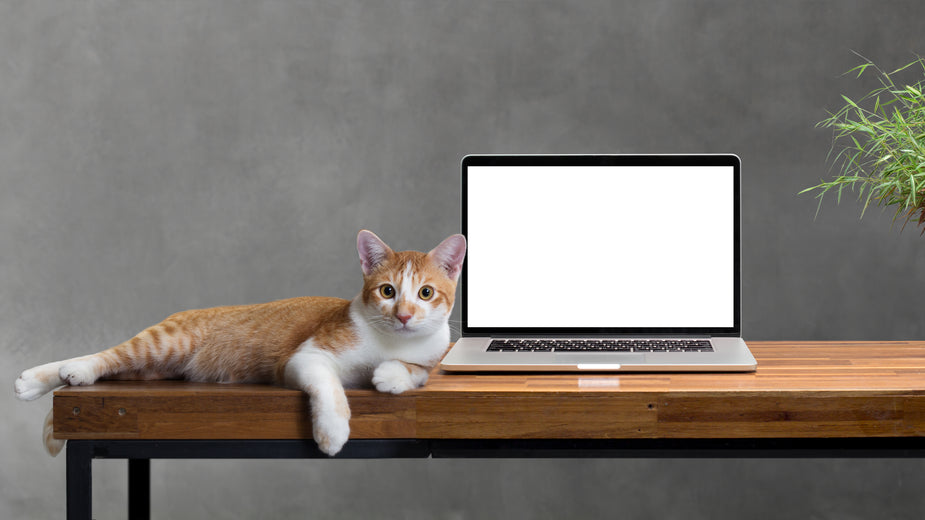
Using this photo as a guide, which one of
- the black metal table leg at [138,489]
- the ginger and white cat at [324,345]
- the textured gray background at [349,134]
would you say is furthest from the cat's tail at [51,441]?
the textured gray background at [349,134]

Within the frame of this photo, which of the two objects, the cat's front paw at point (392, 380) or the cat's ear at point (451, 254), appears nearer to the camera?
the cat's front paw at point (392, 380)

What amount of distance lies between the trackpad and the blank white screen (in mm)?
171

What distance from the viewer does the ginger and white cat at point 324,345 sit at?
47.6 inches

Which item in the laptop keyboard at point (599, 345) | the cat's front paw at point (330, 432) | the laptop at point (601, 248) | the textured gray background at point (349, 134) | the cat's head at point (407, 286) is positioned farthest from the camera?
the textured gray background at point (349, 134)

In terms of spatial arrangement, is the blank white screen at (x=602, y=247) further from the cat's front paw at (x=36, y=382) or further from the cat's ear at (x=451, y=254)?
the cat's front paw at (x=36, y=382)

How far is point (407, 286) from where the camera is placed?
127 centimetres

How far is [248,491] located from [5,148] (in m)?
1.23

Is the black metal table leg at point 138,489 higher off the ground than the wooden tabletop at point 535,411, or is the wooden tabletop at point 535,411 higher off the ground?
the wooden tabletop at point 535,411

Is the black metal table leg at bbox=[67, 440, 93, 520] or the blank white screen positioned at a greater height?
the blank white screen

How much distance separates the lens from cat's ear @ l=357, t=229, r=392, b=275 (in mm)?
1286

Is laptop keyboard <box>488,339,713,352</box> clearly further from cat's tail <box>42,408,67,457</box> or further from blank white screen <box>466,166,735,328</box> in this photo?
cat's tail <box>42,408,67,457</box>

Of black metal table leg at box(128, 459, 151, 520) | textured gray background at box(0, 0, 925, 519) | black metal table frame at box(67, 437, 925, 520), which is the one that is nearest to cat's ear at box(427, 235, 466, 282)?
black metal table frame at box(67, 437, 925, 520)

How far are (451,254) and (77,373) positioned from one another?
0.59m

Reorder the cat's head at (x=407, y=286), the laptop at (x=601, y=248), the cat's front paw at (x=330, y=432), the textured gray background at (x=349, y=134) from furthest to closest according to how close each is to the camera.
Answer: the textured gray background at (x=349, y=134)
the laptop at (x=601, y=248)
the cat's head at (x=407, y=286)
the cat's front paw at (x=330, y=432)
